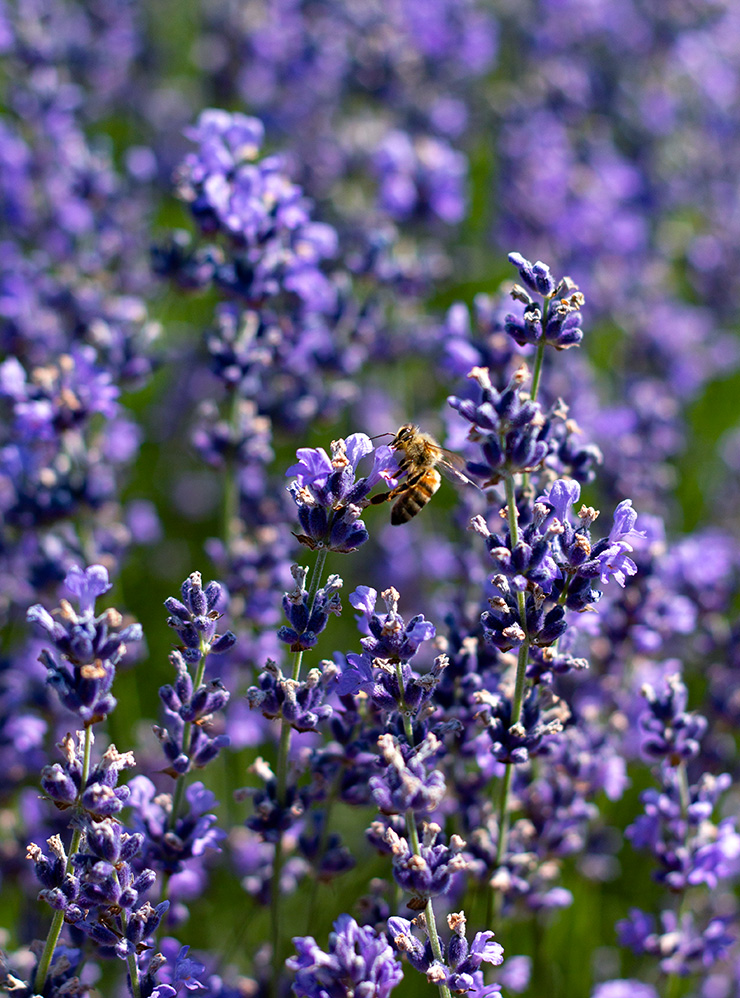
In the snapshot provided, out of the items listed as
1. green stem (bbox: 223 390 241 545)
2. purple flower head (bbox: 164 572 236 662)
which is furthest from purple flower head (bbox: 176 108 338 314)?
purple flower head (bbox: 164 572 236 662)

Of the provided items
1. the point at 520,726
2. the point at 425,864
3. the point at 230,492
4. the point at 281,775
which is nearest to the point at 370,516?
the point at 230,492

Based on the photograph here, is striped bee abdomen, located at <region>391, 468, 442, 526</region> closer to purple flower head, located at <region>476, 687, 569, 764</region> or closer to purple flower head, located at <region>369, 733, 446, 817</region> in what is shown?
purple flower head, located at <region>476, 687, 569, 764</region>

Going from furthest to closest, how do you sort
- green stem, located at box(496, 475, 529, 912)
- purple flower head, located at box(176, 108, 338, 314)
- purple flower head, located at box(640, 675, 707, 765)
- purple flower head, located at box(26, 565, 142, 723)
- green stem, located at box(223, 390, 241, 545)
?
1. green stem, located at box(223, 390, 241, 545)
2. purple flower head, located at box(176, 108, 338, 314)
3. purple flower head, located at box(640, 675, 707, 765)
4. green stem, located at box(496, 475, 529, 912)
5. purple flower head, located at box(26, 565, 142, 723)

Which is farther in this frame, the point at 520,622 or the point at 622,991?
the point at 622,991

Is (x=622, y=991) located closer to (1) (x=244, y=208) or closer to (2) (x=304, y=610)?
(2) (x=304, y=610)

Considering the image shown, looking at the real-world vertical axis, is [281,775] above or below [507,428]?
below

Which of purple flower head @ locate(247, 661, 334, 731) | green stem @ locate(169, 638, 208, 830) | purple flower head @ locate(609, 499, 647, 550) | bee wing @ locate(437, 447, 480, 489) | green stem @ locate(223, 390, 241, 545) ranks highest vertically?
green stem @ locate(223, 390, 241, 545)

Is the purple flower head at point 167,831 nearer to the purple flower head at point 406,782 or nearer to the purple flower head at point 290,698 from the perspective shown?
the purple flower head at point 290,698
